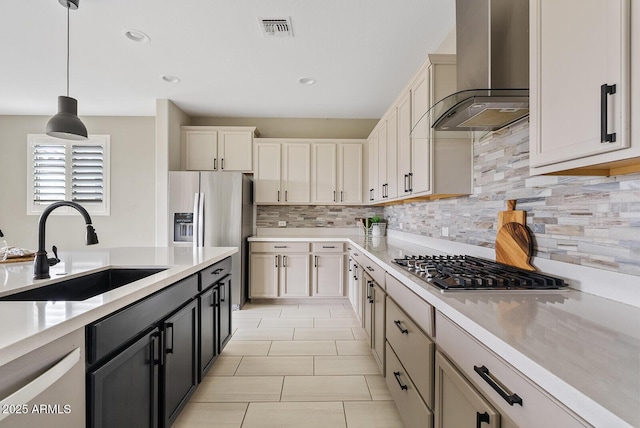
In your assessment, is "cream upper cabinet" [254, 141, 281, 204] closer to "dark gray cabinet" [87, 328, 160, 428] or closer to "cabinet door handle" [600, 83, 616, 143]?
"dark gray cabinet" [87, 328, 160, 428]

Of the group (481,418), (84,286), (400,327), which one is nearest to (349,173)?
(400,327)

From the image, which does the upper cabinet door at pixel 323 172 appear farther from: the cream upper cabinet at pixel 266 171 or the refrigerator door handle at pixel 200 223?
the refrigerator door handle at pixel 200 223

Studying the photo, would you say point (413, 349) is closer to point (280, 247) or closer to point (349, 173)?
point (280, 247)

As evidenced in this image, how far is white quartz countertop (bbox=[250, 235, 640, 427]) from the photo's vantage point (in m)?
0.52

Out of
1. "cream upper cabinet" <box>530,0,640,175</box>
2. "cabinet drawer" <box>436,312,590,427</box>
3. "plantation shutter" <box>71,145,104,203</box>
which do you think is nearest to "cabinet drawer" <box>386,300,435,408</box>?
"cabinet drawer" <box>436,312,590,427</box>

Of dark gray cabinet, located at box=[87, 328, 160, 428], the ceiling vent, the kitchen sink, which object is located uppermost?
the ceiling vent

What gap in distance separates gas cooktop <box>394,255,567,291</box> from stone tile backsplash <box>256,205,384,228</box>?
3034mm

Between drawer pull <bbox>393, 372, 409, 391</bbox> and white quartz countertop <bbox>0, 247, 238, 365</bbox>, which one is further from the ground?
white quartz countertop <bbox>0, 247, 238, 365</bbox>

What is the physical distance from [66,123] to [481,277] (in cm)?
281

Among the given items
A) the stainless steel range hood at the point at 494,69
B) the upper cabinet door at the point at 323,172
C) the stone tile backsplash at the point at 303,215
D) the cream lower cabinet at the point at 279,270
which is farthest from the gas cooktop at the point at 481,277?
the stone tile backsplash at the point at 303,215

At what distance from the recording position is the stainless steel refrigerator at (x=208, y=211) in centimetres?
390

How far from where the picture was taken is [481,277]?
1.31 m

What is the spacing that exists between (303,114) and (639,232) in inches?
163

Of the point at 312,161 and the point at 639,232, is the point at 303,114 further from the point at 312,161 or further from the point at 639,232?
the point at 639,232
